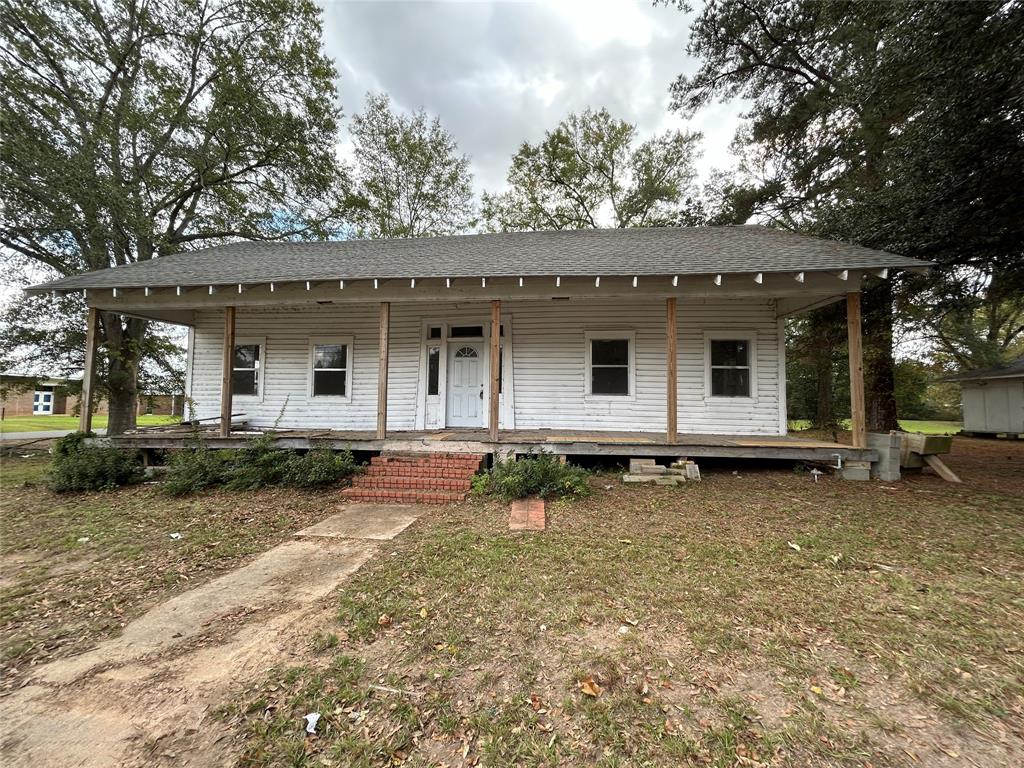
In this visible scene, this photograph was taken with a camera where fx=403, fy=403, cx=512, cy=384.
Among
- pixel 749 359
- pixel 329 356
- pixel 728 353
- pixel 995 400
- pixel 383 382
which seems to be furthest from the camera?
pixel 995 400

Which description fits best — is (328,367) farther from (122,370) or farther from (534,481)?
(122,370)

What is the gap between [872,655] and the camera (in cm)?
254

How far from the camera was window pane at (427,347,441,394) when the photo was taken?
9.83 meters

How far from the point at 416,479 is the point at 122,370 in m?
11.6

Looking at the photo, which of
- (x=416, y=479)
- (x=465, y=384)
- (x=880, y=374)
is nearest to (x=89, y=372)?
(x=416, y=479)

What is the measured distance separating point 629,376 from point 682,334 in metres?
1.53

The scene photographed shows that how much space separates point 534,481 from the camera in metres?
6.31

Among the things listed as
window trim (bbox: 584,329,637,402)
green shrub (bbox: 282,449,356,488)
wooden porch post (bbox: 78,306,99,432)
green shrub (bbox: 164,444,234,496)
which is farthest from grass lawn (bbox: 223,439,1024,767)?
wooden porch post (bbox: 78,306,99,432)

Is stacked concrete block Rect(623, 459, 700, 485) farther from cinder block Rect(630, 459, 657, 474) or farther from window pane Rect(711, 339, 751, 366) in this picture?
window pane Rect(711, 339, 751, 366)

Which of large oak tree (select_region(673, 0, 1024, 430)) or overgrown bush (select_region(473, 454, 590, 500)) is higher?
large oak tree (select_region(673, 0, 1024, 430))

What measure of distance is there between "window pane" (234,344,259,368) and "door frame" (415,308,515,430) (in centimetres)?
448

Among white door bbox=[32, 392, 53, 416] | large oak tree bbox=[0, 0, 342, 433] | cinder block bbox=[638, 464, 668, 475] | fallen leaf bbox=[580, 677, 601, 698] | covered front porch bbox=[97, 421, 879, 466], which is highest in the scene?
large oak tree bbox=[0, 0, 342, 433]

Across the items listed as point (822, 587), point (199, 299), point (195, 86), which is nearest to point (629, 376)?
point (822, 587)

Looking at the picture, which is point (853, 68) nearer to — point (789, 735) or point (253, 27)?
point (789, 735)
